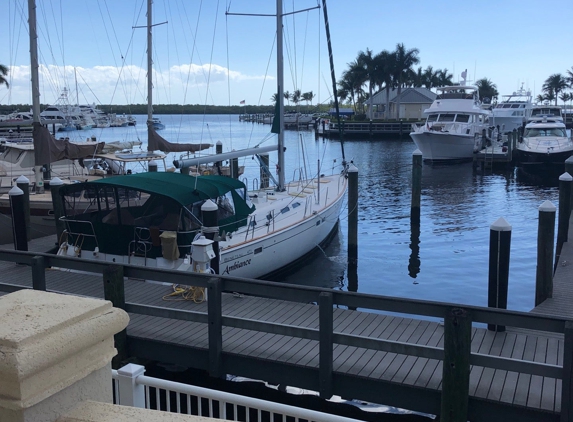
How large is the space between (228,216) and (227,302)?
404 cm

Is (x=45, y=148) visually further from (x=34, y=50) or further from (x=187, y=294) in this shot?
(x=187, y=294)

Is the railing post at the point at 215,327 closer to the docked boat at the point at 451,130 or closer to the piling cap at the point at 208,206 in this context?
the piling cap at the point at 208,206

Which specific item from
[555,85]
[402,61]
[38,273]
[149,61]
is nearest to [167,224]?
[38,273]

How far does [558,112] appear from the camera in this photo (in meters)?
63.3

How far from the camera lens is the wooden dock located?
632 cm

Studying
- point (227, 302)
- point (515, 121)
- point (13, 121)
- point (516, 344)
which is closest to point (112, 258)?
point (227, 302)

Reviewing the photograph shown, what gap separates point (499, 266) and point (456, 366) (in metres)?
3.29

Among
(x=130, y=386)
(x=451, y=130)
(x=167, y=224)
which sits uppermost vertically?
(x=451, y=130)

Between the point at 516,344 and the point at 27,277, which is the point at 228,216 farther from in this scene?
the point at 516,344

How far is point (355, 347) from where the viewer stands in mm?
7559

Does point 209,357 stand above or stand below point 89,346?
below

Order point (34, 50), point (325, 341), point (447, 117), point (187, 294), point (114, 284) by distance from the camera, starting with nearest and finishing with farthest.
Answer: point (325, 341)
point (114, 284)
point (187, 294)
point (34, 50)
point (447, 117)

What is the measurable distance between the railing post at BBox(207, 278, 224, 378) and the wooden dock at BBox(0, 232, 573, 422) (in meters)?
0.01

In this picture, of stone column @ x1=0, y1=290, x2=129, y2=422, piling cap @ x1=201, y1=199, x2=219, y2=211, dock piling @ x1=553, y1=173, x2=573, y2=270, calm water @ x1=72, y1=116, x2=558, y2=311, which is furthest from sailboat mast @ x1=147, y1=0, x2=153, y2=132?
stone column @ x1=0, y1=290, x2=129, y2=422
